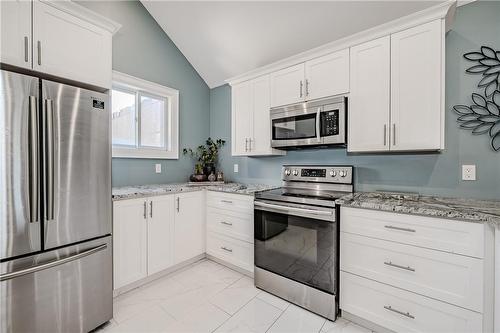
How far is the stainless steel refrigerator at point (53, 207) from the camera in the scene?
4.17 feet

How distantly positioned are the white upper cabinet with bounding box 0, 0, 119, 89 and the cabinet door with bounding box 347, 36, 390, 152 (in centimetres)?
197

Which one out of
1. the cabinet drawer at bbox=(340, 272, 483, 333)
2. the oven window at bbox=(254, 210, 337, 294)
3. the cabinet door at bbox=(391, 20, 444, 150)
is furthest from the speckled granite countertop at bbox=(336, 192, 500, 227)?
the cabinet drawer at bbox=(340, 272, 483, 333)

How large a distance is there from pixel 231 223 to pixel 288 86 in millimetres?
1570

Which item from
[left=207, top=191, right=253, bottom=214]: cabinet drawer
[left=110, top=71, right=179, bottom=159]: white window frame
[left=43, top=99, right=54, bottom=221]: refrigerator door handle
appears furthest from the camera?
[left=110, top=71, right=179, bottom=159]: white window frame

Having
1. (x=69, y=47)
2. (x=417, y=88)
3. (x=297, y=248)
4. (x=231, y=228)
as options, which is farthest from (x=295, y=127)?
(x=69, y=47)

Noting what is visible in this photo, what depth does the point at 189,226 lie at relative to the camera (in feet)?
8.54

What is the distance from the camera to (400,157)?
1.99m

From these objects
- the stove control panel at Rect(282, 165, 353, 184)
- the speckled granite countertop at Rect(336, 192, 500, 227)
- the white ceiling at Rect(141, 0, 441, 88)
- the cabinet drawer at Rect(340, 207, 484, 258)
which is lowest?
the cabinet drawer at Rect(340, 207, 484, 258)

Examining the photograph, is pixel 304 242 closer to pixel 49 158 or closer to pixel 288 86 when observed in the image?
pixel 288 86

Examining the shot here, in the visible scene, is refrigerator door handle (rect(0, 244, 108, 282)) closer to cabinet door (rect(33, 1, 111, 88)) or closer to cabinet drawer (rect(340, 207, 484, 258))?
cabinet door (rect(33, 1, 111, 88))

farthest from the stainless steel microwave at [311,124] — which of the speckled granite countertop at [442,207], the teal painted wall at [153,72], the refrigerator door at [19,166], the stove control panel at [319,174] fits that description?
the refrigerator door at [19,166]

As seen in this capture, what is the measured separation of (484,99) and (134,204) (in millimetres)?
2965

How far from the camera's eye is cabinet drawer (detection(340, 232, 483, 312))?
4.22ft

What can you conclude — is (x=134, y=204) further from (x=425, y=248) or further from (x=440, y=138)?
(x=440, y=138)
